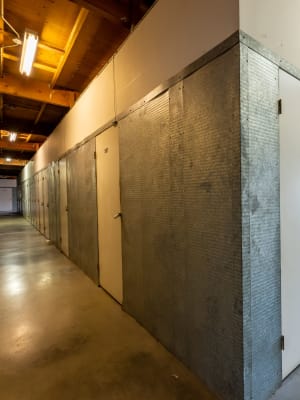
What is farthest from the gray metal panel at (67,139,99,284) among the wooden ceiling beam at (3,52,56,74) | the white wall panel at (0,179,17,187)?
the white wall panel at (0,179,17,187)

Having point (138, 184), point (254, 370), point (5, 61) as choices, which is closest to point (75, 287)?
point (138, 184)

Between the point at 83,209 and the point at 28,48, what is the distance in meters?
2.31

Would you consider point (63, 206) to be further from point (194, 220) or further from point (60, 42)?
point (194, 220)

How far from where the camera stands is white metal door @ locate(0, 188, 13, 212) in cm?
1886

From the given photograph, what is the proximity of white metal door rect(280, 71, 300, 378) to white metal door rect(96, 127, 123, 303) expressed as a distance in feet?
5.42

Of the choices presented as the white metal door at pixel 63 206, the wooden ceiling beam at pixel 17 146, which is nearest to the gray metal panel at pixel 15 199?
the wooden ceiling beam at pixel 17 146

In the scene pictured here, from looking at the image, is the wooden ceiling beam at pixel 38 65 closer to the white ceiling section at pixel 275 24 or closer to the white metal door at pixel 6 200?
the white ceiling section at pixel 275 24

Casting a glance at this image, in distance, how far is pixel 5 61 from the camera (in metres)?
4.15

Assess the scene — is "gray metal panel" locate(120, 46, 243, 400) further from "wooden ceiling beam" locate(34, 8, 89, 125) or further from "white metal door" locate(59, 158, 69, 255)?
"white metal door" locate(59, 158, 69, 255)

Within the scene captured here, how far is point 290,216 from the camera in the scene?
1.60 metres

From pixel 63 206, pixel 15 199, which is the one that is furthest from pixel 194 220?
pixel 15 199

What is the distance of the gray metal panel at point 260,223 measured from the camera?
131 cm

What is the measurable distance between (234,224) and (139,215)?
1.11 m

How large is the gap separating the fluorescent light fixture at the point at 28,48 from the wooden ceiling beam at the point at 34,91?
4.49ft
